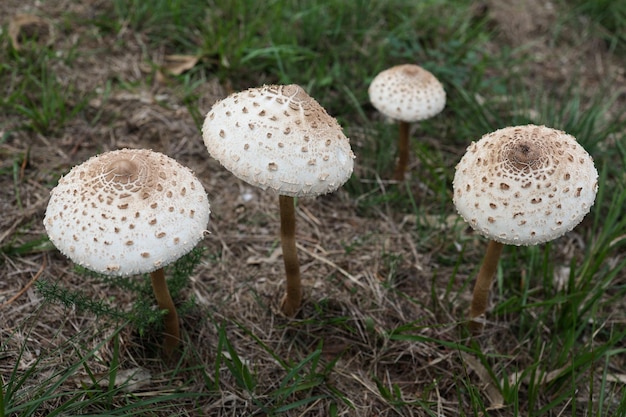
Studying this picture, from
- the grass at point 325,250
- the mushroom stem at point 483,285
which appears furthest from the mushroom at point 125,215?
the mushroom stem at point 483,285

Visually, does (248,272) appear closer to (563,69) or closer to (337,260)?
(337,260)

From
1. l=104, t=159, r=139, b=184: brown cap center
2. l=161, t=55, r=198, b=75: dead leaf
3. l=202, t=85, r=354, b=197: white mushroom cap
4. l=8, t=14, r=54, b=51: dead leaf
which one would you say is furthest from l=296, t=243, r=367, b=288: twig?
l=8, t=14, r=54, b=51: dead leaf

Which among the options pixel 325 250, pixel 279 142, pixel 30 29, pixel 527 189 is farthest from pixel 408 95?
pixel 30 29

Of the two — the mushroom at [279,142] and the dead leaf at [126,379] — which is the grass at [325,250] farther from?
the mushroom at [279,142]

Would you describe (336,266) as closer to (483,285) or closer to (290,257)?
(290,257)

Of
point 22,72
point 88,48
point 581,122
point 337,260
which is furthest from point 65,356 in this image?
point 581,122

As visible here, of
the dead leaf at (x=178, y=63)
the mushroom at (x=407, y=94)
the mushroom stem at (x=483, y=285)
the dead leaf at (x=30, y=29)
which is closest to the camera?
the mushroom stem at (x=483, y=285)

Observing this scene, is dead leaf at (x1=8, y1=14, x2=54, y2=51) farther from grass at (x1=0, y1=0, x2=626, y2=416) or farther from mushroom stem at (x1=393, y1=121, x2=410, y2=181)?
mushroom stem at (x1=393, y1=121, x2=410, y2=181)
